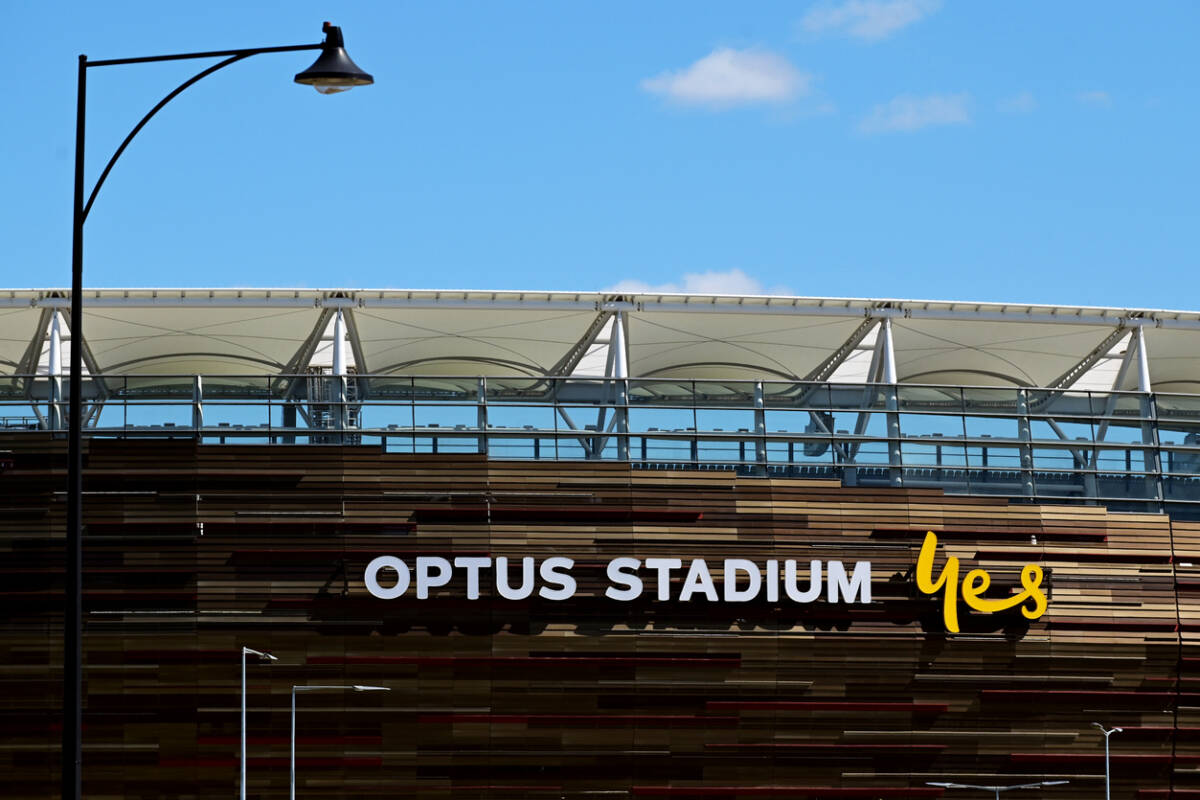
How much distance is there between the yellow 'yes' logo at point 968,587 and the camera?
1647 inches

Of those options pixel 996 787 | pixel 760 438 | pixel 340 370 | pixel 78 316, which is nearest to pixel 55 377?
pixel 340 370

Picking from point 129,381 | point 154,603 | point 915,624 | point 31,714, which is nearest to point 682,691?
point 915,624

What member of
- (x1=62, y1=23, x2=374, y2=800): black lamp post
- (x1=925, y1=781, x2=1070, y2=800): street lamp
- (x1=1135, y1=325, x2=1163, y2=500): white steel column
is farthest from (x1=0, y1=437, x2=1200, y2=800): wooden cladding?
(x1=62, y1=23, x2=374, y2=800): black lamp post

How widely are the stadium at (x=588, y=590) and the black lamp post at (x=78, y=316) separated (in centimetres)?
2231

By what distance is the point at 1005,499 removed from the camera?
4303 cm

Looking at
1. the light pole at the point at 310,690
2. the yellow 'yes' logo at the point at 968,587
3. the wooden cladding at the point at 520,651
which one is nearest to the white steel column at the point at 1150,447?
the wooden cladding at the point at 520,651

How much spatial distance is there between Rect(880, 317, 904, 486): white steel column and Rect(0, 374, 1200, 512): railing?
0.05 meters

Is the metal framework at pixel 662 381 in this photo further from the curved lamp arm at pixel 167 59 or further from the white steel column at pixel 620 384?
the curved lamp arm at pixel 167 59

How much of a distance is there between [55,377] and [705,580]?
15349 mm

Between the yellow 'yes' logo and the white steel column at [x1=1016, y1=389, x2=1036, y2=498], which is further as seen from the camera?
the white steel column at [x1=1016, y1=389, x2=1036, y2=498]

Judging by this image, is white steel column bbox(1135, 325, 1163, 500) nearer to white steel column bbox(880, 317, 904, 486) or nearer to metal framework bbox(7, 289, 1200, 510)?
metal framework bbox(7, 289, 1200, 510)

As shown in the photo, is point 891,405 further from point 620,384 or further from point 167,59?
point 167,59

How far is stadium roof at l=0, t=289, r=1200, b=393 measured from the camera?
1788 inches

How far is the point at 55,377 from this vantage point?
40.4 metres
